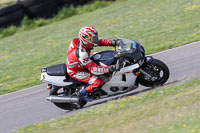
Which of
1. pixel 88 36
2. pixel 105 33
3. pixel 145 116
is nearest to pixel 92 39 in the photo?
pixel 88 36

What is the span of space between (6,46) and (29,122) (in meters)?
10.2

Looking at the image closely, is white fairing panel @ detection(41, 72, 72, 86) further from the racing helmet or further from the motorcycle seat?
the racing helmet

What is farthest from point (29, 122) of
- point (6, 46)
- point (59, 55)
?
point (6, 46)

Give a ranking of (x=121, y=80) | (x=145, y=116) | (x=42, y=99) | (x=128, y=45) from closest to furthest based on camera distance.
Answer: (x=145, y=116) < (x=128, y=45) < (x=121, y=80) < (x=42, y=99)

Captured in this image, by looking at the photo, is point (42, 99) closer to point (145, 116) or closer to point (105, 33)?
point (145, 116)

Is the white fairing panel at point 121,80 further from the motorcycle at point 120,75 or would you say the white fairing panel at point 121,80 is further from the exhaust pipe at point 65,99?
the exhaust pipe at point 65,99

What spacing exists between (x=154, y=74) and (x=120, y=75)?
72 cm

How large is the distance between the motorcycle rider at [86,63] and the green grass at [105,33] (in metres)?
3.22

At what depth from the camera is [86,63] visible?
283 inches

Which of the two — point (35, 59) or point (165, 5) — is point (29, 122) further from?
point (165, 5)

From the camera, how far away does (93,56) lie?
7.54 meters

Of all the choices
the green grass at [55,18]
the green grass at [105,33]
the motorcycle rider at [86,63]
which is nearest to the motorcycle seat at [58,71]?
the motorcycle rider at [86,63]

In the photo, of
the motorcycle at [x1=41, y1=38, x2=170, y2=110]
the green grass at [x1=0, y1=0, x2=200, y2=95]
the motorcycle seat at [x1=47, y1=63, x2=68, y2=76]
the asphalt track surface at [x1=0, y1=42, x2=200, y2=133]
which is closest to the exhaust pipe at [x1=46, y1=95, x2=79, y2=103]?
the motorcycle at [x1=41, y1=38, x2=170, y2=110]

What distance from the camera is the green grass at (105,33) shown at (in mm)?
11422
